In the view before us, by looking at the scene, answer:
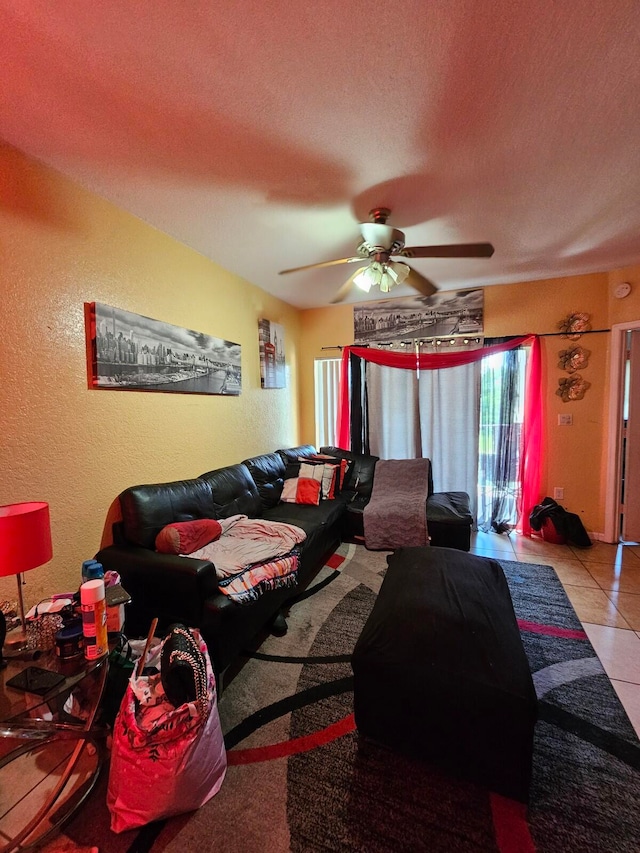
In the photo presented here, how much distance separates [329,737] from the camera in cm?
146

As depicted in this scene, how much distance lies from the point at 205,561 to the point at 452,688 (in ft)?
4.05

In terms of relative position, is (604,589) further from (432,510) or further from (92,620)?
(92,620)

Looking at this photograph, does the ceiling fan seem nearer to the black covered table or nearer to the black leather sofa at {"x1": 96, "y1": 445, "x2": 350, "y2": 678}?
the black leather sofa at {"x1": 96, "y1": 445, "x2": 350, "y2": 678}

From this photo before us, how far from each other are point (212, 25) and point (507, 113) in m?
1.22

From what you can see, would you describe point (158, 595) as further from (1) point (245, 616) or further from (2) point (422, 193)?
(2) point (422, 193)

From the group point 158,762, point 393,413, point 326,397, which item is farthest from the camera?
point 326,397

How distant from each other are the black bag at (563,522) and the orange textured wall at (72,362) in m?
3.44

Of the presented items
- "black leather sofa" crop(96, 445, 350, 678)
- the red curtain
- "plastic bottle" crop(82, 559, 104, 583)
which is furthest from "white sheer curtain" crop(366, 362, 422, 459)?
"plastic bottle" crop(82, 559, 104, 583)

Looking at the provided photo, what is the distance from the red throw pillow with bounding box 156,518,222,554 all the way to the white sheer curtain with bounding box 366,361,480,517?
247 centimetres

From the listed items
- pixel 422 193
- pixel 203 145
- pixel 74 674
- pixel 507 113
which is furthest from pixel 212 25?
pixel 74 674

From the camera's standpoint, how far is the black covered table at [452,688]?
1181 mm

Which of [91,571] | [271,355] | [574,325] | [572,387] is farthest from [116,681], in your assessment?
[574,325]

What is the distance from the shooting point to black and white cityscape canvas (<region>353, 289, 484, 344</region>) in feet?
12.5

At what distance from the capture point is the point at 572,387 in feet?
11.6
